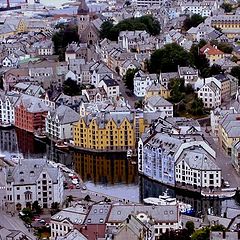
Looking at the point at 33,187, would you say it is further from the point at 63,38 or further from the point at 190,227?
the point at 63,38

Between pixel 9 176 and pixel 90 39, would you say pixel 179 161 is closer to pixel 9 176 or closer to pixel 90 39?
pixel 9 176

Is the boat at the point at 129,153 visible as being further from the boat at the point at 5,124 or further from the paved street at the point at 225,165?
the boat at the point at 5,124

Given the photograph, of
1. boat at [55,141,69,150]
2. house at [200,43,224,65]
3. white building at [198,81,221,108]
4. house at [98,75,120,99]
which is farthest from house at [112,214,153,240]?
house at [200,43,224,65]

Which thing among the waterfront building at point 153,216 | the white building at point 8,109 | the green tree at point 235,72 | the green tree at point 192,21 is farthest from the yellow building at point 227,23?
the waterfront building at point 153,216

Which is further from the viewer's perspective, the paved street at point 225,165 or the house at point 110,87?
the house at point 110,87

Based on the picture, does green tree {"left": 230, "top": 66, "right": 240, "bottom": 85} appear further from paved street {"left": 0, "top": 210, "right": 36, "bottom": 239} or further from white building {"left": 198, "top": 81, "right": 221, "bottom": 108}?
paved street {"left": 0, "top": 210, "right": 36, "bottom": 239}

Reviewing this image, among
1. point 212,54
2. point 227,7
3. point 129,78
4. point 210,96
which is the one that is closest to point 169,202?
point 210,96
